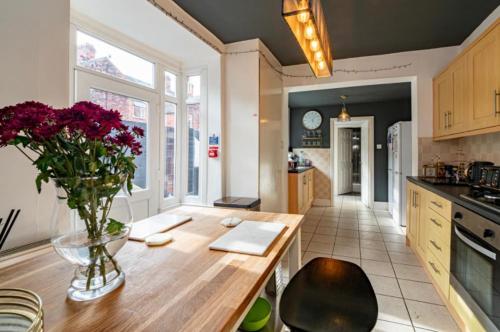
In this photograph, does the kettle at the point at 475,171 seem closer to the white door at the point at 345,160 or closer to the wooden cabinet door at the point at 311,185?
the wooden cabinet door at the point at 311,185

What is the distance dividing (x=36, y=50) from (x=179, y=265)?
136cm

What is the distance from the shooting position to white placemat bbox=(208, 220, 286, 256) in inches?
40.4

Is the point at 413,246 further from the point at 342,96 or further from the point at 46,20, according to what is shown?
the point at 46,20

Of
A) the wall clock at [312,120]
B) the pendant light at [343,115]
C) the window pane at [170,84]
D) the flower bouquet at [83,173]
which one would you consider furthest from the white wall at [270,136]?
the wall clock at [312,120]

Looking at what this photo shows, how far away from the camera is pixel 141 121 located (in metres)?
2.55

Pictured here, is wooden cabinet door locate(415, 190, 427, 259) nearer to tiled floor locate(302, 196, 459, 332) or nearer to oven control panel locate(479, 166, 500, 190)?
tiled floor locate(302, 196, 459, 332)

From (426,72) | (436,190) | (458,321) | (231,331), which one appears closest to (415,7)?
(426,72)

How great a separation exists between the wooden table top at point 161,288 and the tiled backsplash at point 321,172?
16.9ft

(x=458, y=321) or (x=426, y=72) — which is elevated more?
(x=426, y=72)

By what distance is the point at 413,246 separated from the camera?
3004mm

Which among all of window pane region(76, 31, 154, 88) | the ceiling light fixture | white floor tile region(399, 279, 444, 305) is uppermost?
window pane region(76, 31, 154, 88)

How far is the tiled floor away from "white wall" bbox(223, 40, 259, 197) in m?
1.16

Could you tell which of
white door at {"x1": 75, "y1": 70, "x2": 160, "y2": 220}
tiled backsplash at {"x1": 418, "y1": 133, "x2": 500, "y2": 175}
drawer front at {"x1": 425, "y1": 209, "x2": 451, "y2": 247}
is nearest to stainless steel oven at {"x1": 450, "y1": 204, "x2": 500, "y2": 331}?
drawer front at {"x1": 425, "y1": 209, "x2": 451, "y2": 247}

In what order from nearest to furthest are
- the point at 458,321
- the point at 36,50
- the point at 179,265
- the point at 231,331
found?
1. the point at 231,331
2. the point at 179,265
3. the point at 36,50
4. the point at 458,321
